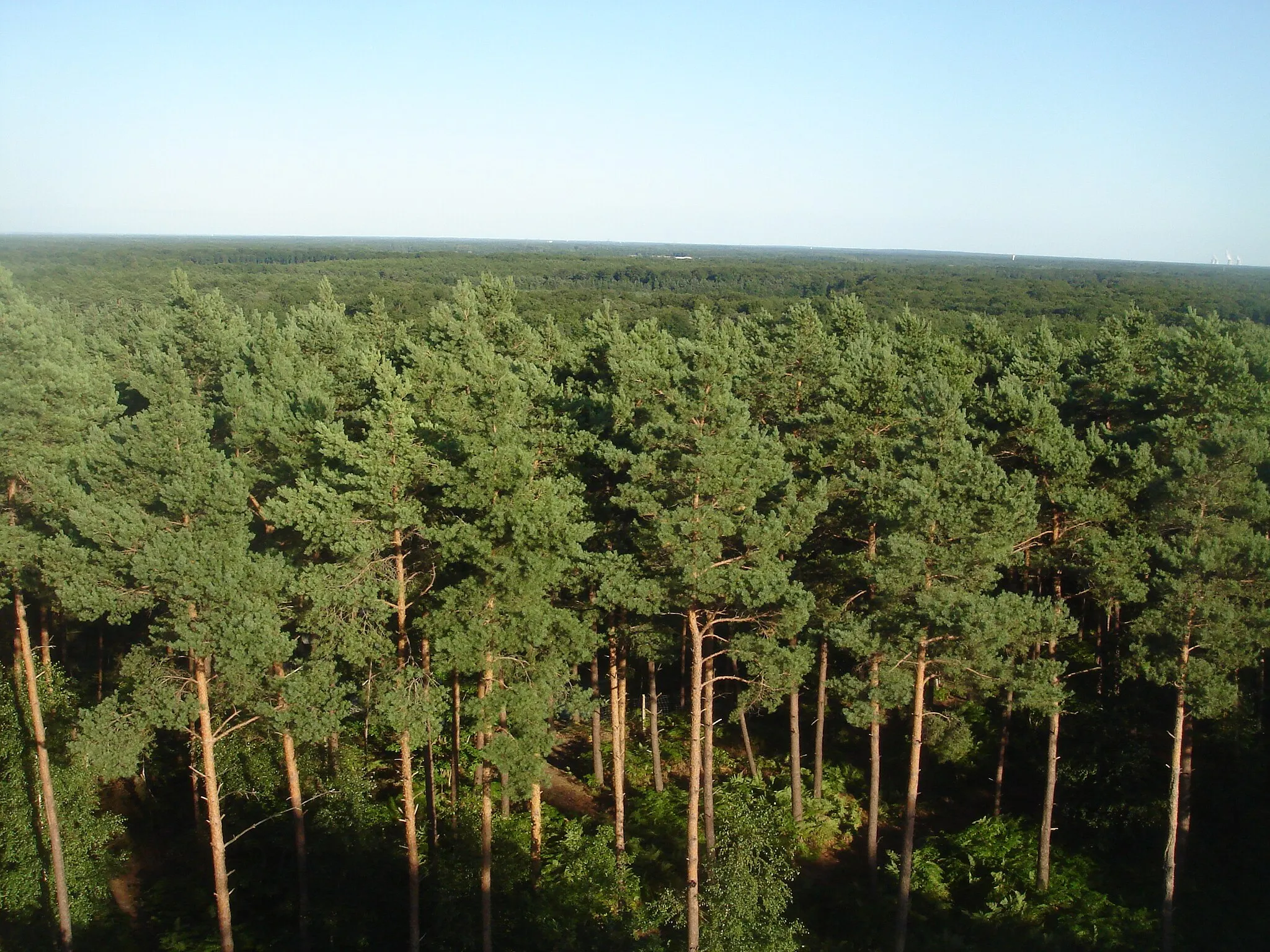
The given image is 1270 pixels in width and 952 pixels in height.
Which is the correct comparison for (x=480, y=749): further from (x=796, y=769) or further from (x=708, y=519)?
(x=796, y=769)

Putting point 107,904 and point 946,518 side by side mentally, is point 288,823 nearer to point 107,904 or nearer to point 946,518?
point 107,904

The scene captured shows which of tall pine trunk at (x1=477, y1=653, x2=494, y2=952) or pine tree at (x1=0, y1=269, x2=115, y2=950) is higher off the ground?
pine tree at (x1=0, y1=269, x2=115, y2=950)

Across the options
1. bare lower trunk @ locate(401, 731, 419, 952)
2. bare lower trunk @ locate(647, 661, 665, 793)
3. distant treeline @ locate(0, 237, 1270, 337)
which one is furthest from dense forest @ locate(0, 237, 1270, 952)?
distant treeline @ locate(0, 237, 1270, 337)

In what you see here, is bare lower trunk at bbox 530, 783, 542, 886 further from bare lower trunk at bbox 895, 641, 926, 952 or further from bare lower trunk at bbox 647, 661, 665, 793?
bare lower trunk at bbox 895, 641, 926, 952

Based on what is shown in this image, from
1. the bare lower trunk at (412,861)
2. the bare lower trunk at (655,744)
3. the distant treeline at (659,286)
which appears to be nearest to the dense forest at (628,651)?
the bare lower trunk at (655,744)

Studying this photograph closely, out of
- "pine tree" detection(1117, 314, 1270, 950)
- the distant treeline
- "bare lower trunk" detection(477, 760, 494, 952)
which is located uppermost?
the distant treeline

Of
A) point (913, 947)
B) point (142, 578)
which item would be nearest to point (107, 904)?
point (142, 578)
